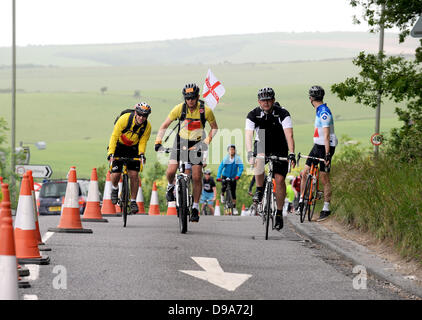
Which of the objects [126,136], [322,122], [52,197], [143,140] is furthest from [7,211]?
[52,197]

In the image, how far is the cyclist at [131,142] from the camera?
14.1 metres

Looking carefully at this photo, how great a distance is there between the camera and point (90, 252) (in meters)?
10.4

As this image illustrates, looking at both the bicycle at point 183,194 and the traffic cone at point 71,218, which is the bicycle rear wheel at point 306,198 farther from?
the traffic cone at point 71,218

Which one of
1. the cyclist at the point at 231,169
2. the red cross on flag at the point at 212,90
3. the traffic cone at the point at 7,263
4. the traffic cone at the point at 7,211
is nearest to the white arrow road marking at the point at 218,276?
the traffic cone at the point at 7,211

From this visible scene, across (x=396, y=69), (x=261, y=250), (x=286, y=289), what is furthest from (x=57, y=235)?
(x=396, y=69)

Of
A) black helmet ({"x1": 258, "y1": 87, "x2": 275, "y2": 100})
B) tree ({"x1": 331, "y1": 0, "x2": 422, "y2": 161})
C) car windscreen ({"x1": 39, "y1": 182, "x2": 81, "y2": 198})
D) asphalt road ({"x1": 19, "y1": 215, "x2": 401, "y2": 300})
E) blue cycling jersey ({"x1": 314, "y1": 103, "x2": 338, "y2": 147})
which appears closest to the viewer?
asphalt road ({"x1": 19, "y1": 215, "x2": 401, "y2": 300})

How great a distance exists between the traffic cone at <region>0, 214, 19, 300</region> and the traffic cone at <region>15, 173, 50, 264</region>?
247cm

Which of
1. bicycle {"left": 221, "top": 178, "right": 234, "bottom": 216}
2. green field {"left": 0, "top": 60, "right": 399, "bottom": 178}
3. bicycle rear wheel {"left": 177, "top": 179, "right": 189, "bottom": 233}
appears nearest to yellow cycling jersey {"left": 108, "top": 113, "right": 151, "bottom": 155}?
bicycle rear wheel {"left": 177, "top": 179, "right": 189, "bottom": 233}

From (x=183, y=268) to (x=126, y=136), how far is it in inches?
217

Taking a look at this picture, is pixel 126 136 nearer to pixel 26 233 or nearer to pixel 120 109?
pixel 26 233

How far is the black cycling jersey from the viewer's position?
41.5ft

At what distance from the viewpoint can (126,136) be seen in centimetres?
1435

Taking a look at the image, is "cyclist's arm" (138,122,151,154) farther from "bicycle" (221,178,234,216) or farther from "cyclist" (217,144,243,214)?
"bicycle" (221,178,234,216)
